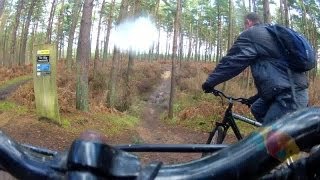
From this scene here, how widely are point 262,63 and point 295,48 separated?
0.46 m

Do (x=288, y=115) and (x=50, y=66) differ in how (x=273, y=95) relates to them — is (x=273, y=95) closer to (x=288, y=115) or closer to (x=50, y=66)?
(x=288, y=115)

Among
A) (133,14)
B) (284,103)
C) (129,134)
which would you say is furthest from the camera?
(133,14)

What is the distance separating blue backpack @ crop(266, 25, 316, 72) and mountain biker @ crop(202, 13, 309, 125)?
0.08 meters

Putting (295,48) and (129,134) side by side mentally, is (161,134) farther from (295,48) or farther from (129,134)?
(295,48)

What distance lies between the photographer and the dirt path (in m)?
9.33

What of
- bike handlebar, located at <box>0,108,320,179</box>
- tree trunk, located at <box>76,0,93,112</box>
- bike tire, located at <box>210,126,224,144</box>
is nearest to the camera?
bike handlebar, located at <box>0,108,320,179</box>

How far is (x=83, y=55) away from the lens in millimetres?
12148

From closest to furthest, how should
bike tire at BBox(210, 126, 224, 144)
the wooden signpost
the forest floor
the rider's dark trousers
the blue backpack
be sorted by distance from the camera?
the blue backpack
the rider's dark trousers
bike tire at BBox(210, 126, 224, 144)
the forest floor
the wooden signpost

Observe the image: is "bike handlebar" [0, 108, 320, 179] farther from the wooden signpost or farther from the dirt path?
the wooden signpost

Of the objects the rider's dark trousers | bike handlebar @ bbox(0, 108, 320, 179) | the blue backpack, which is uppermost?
the blue backpack

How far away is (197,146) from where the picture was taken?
115 cm

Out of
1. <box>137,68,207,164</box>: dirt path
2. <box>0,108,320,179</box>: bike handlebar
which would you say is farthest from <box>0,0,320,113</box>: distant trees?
<box>0,108,320,179</box>: bike handlebar

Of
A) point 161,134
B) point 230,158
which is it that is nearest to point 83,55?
point 161,134

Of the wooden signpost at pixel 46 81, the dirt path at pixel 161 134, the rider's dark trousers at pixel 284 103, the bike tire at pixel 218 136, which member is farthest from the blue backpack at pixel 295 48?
the wooden signpost at pixel 46 81
